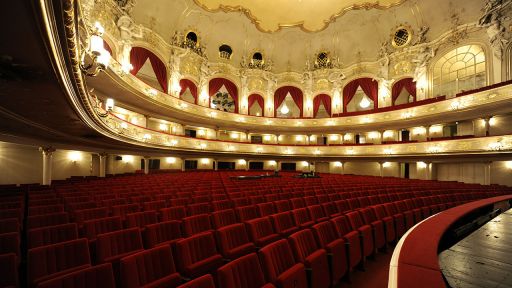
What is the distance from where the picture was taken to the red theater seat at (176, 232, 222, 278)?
2.12 meters

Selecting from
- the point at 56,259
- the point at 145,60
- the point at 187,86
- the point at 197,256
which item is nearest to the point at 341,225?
the point at 197,256

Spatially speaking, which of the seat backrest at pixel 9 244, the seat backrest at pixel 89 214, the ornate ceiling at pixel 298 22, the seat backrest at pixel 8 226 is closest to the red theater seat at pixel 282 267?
the seat backrest at pixel 9 244

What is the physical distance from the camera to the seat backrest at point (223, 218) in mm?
3420

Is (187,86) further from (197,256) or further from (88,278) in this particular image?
(88,278)

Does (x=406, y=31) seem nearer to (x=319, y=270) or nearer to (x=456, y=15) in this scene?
(x=456, y=15)

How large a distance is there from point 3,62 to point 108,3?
1100 centimetres

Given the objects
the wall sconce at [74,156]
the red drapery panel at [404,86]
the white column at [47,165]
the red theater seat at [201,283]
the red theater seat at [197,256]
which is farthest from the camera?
the red drapery panel at [404,86]

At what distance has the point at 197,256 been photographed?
232 centimetres

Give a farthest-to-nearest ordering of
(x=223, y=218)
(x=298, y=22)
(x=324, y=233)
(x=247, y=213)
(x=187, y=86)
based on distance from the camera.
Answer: (x=298, y=22)
(x=187, y=86)
(x=247, y=213)
(x=223, y=218)
(x=324, y=233)

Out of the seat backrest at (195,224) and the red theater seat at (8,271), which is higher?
the red theater seat at (8,271)

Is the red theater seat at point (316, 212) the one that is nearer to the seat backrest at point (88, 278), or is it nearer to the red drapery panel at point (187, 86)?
the seat backrest at point (88, 278)

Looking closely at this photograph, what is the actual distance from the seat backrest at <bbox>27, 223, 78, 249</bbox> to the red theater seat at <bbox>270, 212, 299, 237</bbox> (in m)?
2.55

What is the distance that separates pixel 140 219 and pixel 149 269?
5.67 ft

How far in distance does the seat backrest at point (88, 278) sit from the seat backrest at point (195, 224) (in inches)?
56.3
